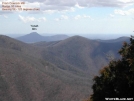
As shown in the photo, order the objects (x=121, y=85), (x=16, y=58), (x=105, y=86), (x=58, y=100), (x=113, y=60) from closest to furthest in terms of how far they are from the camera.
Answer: (x=121, y=85) → (x=105, y=86) → (x=113, y=60) → (x=58, y=100) → (x=16, y=58)

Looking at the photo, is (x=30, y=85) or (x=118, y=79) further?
(x=30, y=85)

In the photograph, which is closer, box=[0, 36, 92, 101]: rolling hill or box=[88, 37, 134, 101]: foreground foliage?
box=[88, 37, 134, 101]: foreground foliage

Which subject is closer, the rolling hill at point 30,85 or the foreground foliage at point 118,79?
the foreground foliage at point 118,79

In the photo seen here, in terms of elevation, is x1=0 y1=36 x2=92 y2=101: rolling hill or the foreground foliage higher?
the foreground foliage

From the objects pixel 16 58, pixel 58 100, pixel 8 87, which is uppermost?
pixel 16 58

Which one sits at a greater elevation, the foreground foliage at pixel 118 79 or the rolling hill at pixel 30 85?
the foreground foliage at pixel 118 79

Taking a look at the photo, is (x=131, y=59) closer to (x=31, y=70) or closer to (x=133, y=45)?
(x=133, y=45)

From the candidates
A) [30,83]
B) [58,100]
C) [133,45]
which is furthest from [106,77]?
[30,83]

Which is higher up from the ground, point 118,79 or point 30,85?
point 118,79
